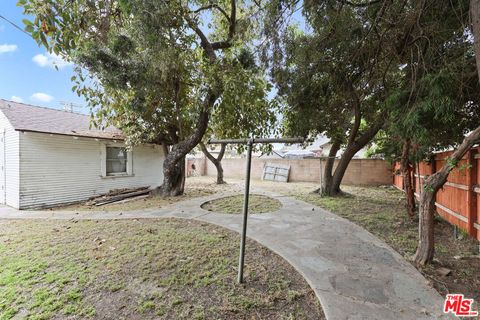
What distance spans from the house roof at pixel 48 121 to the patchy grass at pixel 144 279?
153 inches

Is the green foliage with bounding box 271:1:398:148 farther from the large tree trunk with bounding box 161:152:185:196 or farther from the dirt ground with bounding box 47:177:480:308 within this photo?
the large tree trunk with bounding box 161:152:185:196

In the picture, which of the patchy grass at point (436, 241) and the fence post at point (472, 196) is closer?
the patchy grass at point (436, 241)

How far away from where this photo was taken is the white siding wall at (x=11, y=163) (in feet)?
21.3

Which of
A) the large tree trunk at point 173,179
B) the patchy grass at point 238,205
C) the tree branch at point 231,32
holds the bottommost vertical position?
the patchy grass at point 238,205

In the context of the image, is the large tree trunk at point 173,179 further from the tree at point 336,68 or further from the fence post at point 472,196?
the fence post at point 472,196

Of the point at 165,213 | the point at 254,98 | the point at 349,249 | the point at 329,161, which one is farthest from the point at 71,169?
the point at 329,161

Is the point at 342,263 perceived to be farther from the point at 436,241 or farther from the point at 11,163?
the point at 11,163

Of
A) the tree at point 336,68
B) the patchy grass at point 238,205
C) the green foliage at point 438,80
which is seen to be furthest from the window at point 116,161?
the green foliage at point 438,80

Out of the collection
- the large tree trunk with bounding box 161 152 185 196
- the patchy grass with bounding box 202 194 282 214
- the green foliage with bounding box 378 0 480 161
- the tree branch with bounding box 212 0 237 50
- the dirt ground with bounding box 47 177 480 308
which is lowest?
the patchy grass with bounding box 202 194 282 214

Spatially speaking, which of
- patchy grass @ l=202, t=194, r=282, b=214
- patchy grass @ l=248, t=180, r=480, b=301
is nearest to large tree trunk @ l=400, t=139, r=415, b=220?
patchy grass @ l=248, t=180, r=480, b=301

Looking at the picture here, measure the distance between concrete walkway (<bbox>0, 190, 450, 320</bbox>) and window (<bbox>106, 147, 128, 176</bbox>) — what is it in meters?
3.18

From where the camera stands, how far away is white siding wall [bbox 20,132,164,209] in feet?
21.5

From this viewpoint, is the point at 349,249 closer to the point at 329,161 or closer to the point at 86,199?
the point at 329,161

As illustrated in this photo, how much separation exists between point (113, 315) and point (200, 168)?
15.5 m
